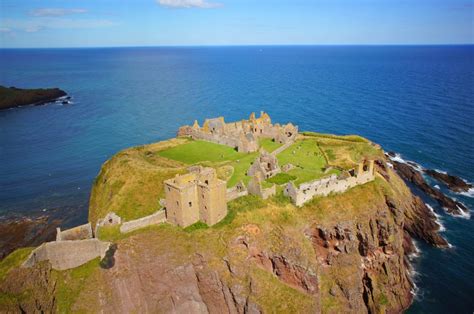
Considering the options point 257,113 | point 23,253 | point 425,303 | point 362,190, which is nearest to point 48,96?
point 257,113

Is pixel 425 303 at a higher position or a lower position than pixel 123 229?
lower

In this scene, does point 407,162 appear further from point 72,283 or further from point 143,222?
point 72,283

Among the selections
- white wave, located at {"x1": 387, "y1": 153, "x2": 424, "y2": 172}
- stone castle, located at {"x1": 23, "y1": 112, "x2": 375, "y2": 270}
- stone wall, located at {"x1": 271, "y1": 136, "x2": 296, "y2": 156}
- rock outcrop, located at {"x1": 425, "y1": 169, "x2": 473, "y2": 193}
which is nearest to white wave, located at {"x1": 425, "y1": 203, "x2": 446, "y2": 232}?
rock outcrop, located at {"x1": 425, "y1": 169, "x2": 473, "y2": 193}

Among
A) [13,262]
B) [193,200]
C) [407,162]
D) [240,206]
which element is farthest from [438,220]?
[13,262]

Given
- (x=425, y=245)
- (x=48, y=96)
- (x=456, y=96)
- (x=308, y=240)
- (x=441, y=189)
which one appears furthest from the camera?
(x=48, y=96)

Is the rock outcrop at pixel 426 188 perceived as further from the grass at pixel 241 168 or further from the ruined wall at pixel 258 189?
the ruined wall at pixel 258 189

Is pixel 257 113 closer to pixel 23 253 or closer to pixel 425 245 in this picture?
pixel 425 245
